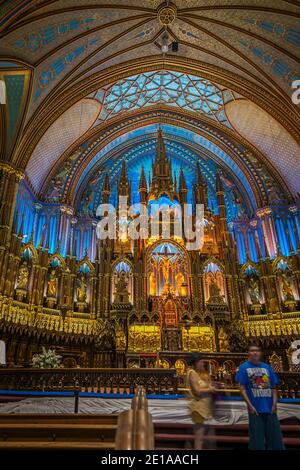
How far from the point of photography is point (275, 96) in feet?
63.2

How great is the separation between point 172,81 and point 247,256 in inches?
561

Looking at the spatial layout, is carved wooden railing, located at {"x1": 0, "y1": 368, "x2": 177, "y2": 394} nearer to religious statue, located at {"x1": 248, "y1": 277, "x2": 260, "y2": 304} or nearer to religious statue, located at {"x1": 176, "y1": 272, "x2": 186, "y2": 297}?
religious statue, located at {"x1": 176, "y1": 272, "x2": 186, "y2": 297}

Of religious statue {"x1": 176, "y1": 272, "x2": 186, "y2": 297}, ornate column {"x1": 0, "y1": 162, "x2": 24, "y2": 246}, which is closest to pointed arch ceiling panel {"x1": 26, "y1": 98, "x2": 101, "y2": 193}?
ornate column {"x1": 0, "y1": 162, "x2": 24, "y2": 246}

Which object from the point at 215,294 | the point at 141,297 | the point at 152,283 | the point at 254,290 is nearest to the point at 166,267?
the point at 152,283

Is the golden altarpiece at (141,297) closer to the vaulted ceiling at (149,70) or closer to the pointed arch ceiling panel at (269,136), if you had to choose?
the pointed arch ceiling panel at (269,136)

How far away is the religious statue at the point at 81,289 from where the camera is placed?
60.0ft

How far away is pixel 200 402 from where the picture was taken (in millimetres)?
3943

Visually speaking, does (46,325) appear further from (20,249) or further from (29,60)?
(29,60)

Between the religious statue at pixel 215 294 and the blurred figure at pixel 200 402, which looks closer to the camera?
the blurred figure at pixel 200 402

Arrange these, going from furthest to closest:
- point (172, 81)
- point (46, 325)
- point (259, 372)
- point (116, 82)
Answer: point (172, 81), point (116, 82), point (46, 325), point (259, 372)

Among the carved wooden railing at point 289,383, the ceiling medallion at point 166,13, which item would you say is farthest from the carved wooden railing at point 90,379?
the ceiling medallion at point 166,13

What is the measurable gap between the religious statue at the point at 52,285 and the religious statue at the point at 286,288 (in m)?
13.5

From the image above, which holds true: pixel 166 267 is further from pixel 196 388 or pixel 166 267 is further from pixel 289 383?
pixel 196 388
